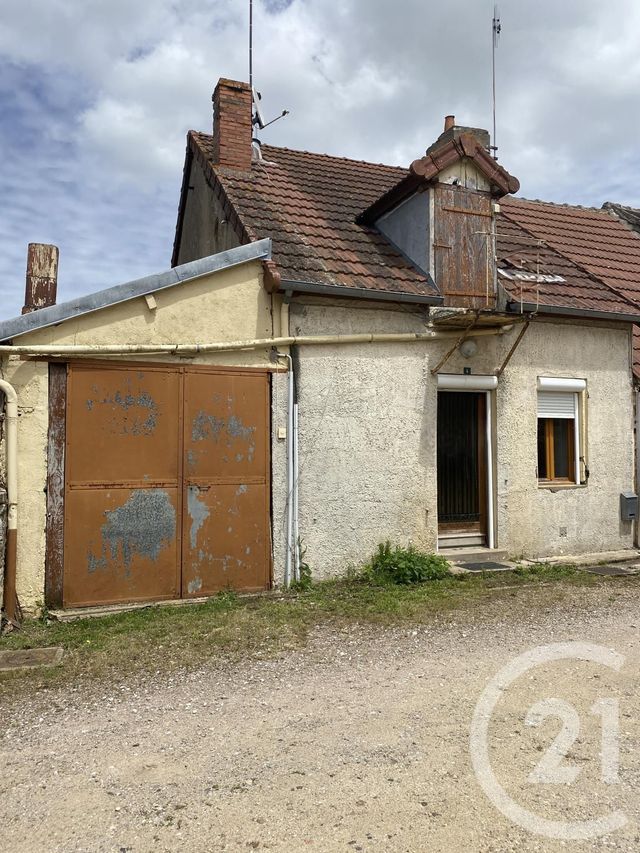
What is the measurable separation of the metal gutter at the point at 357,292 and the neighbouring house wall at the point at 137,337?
1.27ft

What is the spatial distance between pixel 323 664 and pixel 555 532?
221 inches

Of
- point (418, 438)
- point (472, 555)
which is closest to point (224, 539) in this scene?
point (418, 438)

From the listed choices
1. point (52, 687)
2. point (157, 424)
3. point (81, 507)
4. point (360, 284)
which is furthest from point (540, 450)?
point (52, 687)

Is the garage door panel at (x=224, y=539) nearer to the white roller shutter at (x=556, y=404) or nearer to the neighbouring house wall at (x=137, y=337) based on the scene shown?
the neighbouring house wall at (x=137, y=337)

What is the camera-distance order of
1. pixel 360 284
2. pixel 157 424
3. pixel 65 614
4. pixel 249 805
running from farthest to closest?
pixel 360 284, pixel 157 424, pixel 65 614, pixel 249 805

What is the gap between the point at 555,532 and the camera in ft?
31.8

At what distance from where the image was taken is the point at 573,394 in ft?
33.1

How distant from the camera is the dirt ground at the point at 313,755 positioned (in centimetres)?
300

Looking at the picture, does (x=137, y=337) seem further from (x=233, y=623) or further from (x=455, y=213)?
(x=455, y=213)

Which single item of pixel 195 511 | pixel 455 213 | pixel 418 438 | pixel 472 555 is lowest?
pixel 472 555

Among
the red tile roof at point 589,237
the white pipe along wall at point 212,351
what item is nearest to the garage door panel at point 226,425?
the white pipe along wall at point 212,351

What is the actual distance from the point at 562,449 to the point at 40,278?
319 inches

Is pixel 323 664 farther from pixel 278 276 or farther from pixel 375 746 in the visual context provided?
pixel 278 276

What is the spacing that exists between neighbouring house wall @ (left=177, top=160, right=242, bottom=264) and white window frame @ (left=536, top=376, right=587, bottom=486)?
4964mm
